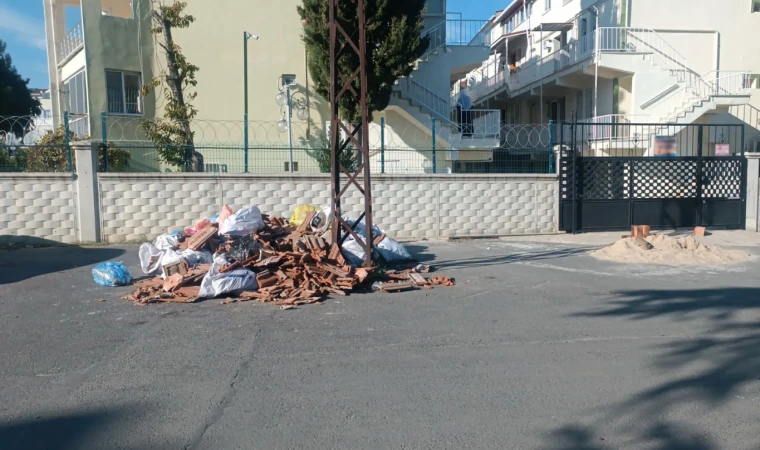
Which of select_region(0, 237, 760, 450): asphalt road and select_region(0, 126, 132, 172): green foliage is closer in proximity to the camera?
select_region(0, 237, 760, 450): asphalt road

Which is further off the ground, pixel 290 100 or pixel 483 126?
pixel 290 100

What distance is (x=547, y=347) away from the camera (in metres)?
6.24

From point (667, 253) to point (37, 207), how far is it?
41.8 ft

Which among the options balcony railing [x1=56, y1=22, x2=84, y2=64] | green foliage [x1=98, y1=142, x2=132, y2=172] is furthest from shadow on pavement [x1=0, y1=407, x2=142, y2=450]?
balcony railing [x1=56, y1=22, x2=84, y2=64]

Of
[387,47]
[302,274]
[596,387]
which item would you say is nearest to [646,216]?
[387,47]

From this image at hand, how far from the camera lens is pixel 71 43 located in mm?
21266

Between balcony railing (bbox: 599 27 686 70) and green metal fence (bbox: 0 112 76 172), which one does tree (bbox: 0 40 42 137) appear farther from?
balcony railing (bbox: 599 27 686 70)

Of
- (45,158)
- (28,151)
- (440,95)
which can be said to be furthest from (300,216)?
(440,95)

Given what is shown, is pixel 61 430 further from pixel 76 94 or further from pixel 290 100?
pixel 76 94

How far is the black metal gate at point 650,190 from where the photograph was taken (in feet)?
48.4

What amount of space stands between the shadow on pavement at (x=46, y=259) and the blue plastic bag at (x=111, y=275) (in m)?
1.53

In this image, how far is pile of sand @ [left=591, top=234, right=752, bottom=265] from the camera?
11188mm

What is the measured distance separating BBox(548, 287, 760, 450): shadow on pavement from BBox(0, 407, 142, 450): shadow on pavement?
10.4 ft

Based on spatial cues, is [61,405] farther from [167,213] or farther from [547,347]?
[167,213]
